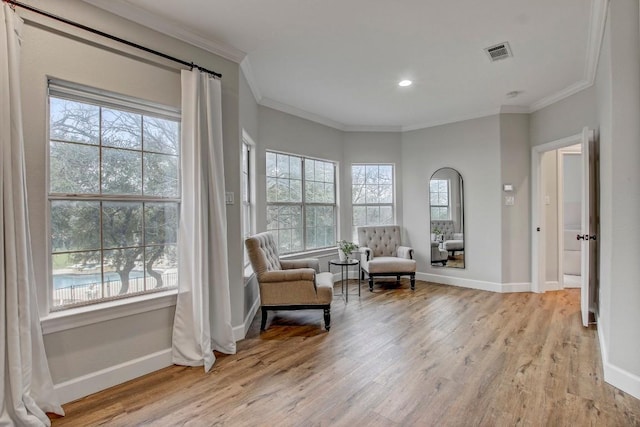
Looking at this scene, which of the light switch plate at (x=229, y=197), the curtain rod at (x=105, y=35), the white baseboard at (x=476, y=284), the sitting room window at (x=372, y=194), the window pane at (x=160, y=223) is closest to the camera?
the curtain rod at (x=105, y=35)

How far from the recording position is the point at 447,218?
518 centimetres

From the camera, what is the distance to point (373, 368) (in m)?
2.44

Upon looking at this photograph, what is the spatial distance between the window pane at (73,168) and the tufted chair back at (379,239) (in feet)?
12.7

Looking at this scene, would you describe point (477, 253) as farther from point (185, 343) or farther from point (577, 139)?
point (185, 343)

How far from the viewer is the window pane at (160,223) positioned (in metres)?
2.51

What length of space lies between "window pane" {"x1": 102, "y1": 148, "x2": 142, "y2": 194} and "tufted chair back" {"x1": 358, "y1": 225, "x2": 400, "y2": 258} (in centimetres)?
359

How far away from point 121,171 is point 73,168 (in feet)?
0.94

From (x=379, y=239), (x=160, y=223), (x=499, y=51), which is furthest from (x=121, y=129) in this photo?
(x=379, y=239)

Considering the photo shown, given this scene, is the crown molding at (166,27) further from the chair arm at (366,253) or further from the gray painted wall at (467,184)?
the gray painted wall at (467,184)

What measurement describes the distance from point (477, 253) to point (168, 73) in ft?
15.4

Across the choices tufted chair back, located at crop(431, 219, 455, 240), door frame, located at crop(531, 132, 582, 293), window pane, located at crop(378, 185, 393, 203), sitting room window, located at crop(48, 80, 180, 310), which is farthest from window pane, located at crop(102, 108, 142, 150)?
door frame, located at crop(531, 132, 582, 293)

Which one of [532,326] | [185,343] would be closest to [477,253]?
[532,326]

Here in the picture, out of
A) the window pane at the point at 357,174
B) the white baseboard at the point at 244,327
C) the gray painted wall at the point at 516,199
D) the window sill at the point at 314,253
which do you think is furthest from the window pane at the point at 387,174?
the white baseboard at the point at 244,327

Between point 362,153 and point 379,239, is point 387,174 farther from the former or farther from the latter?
point 379,239
